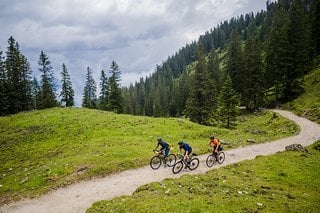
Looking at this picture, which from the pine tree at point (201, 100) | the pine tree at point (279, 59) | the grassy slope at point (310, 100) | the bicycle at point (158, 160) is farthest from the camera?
the pine tree at point (279, 59)

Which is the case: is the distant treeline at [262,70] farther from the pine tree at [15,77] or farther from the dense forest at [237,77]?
the pine tree at [15,77]

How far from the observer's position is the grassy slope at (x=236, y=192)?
49.9 feet

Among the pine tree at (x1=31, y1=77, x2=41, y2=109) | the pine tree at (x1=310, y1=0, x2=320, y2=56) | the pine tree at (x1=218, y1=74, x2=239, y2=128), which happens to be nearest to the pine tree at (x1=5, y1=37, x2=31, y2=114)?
the pine tree at (x1=31, y1=77, x2=41, y2=109)

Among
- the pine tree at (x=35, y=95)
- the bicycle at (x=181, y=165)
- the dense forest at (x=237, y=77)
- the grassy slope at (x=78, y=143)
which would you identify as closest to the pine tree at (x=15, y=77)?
the dense forest at (x=237, y=77)

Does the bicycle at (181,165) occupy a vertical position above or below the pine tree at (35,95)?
below

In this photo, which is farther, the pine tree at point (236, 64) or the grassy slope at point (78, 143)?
the pine tree at point (236, 64)

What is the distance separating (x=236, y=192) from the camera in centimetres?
1730

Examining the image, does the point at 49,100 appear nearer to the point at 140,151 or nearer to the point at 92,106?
the point at 92,106

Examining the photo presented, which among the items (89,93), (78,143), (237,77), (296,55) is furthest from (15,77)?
(296,55)

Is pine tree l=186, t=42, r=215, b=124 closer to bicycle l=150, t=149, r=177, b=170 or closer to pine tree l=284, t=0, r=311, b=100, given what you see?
pine tree l=284, t=0, r=311, b=100

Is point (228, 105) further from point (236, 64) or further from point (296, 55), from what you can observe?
point (236, 64)

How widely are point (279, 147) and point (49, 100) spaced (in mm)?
65569

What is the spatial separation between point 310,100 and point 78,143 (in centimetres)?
4708

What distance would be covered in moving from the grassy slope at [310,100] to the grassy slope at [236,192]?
27.9 metres
